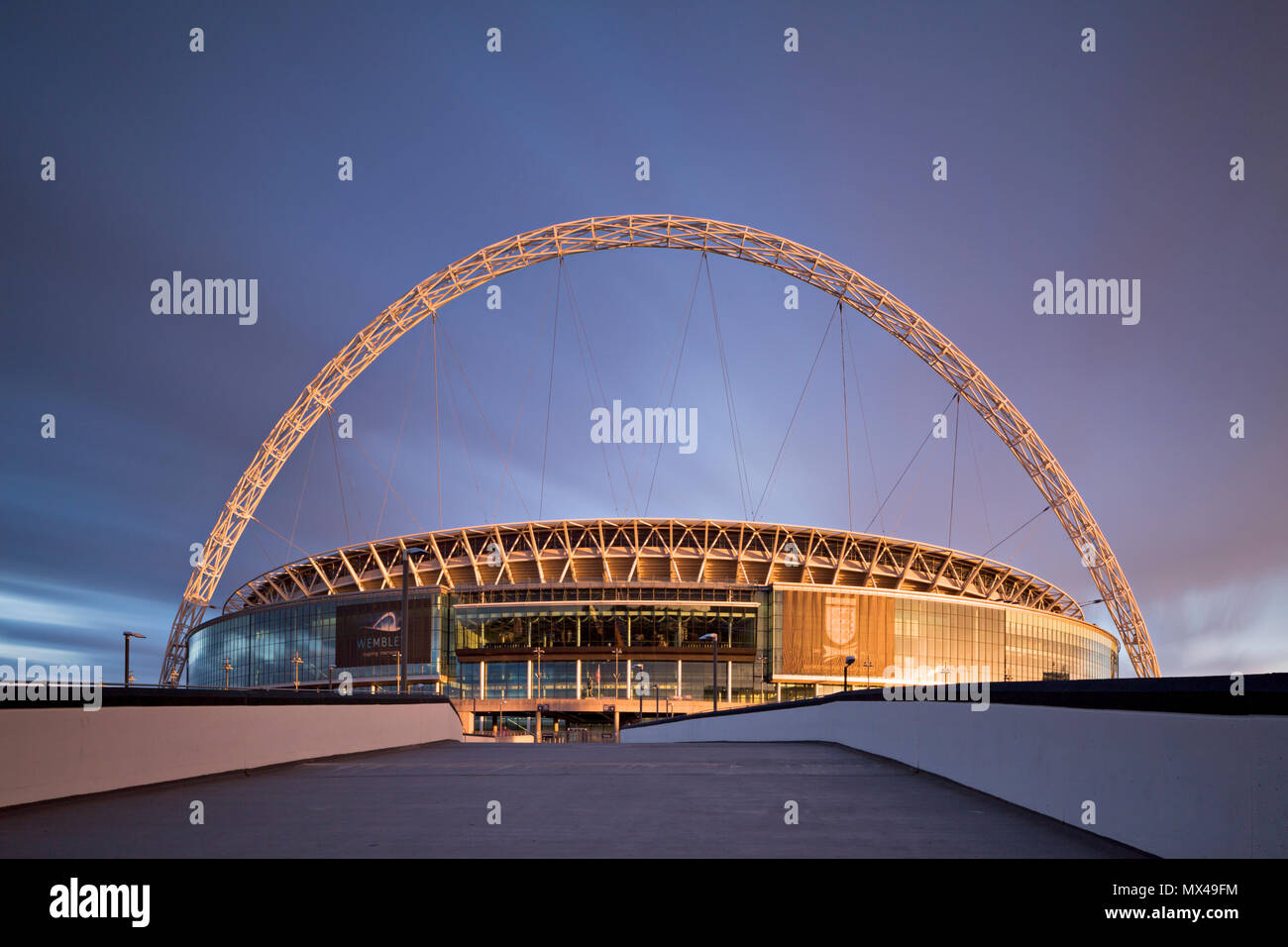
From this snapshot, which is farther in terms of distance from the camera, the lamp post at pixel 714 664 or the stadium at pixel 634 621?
the stadium at pixel 634 621

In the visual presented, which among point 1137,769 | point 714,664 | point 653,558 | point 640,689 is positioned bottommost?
point 640,689

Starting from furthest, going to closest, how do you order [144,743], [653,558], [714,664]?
1. [653,558]
2. [714,664]
3. [144,743]

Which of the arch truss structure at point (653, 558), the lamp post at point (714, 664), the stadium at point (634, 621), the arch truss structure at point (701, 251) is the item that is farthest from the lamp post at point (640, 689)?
the arch truss structure at point (701, 251)

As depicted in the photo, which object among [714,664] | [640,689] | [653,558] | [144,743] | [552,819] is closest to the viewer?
[552,819]

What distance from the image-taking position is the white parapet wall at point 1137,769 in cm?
482

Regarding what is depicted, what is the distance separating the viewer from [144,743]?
10.2 meters

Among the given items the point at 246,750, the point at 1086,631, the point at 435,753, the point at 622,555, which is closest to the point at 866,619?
the point at 622,555

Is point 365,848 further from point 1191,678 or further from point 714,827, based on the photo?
point 1191,678

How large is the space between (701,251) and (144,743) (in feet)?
214

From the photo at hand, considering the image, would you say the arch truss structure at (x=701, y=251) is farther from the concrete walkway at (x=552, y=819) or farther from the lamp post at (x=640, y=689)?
the concrete walkway at (x=552, y=819)

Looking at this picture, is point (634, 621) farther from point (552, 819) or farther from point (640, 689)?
point (552, 819)

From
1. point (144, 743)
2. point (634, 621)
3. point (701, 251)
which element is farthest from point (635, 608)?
point (144, 743)

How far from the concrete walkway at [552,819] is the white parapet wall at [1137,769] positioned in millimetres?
227
